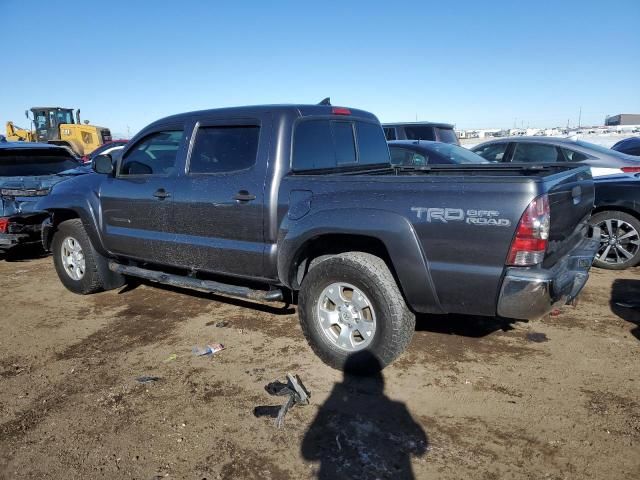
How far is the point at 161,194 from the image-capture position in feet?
14.6

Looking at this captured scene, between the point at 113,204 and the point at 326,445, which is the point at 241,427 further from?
the point at 113,204

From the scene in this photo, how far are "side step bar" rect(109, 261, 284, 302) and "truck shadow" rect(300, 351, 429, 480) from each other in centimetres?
96

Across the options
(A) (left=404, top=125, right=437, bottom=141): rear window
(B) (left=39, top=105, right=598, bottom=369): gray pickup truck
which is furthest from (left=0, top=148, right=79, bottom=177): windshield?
(A) (left=404, top=125, right=437, bottom=141): rear window

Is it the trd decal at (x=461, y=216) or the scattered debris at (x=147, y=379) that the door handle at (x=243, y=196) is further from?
the scattered debris at (x=147, y=379)

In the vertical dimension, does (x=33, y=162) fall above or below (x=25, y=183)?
above

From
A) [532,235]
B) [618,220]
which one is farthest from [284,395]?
[618,220]

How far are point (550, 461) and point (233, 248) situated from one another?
8.70 ft

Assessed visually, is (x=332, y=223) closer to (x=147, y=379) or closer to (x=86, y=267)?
(x=147, y=379)

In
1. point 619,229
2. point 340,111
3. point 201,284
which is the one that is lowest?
point 619,229

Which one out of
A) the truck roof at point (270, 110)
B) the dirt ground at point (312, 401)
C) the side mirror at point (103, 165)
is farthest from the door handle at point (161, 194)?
the dirt ground at point (312, 401)

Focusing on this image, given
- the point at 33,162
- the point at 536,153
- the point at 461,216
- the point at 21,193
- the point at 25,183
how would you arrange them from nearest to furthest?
the point at 461,216 < the point at 21,193 < the point at 25,183 < the point at 33,162 < the point at 536,153

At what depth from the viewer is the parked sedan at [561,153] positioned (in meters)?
7.34

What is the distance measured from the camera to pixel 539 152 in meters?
8.08

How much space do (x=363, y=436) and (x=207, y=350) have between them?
5.61 ft
